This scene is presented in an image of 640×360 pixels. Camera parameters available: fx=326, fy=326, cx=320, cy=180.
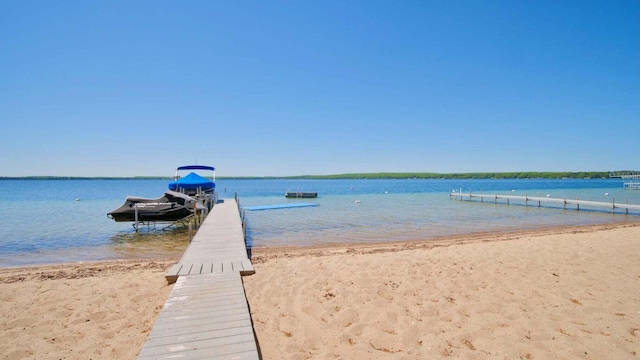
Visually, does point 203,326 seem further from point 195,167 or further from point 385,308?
point 195,167

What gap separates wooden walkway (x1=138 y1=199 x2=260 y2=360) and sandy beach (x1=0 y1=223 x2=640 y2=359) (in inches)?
15.3

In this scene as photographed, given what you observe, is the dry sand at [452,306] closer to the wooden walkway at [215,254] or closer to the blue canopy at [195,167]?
the wooden walkway at [215,254]

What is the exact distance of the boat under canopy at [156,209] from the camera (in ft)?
55.3

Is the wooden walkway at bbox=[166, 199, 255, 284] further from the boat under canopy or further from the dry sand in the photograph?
the boat under canopy

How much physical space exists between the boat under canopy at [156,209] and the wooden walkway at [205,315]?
10021 millimetres

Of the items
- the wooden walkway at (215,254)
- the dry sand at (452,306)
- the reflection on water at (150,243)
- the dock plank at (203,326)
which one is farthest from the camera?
the reflection on water at (150,243)

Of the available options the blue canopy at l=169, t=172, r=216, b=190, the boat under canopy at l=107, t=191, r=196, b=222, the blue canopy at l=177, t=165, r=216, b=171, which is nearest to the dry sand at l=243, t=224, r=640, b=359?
the boat under canopy at l=107, t=191, r=196, b=222

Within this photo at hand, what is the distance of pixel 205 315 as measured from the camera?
4.69 metres

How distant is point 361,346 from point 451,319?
1597 mm

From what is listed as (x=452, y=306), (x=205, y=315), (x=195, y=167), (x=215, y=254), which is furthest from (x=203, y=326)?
(x=195, y=167)

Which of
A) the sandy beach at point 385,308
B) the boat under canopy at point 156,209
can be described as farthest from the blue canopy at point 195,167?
the sandy beach at point 385,308

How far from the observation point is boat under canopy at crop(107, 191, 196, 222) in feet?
55.3

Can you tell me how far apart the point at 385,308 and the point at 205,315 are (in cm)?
283

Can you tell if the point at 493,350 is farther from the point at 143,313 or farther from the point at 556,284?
the point at 143,313
